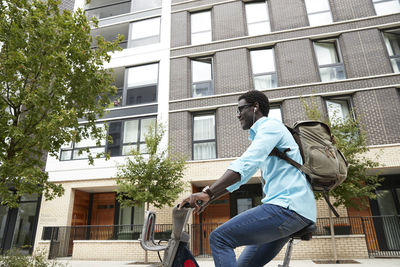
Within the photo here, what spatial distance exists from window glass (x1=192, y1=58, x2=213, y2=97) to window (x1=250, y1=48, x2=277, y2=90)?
2.49m

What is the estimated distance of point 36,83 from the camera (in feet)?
25.9

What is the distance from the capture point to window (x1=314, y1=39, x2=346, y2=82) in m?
14.3

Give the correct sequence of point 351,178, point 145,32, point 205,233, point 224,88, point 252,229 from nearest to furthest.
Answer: point 252,229, point 351,178, point 205,233, point 224,88, point 145,32

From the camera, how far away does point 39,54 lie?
25.2 feet

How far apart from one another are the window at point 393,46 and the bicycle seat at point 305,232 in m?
14.9

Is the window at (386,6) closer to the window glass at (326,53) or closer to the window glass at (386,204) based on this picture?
the window glass at (326,53)

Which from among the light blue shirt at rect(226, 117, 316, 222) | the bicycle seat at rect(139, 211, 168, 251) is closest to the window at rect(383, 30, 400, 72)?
the light blue shirt at rect(226, 117, 316, 222)

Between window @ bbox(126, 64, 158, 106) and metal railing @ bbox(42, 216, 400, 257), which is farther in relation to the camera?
window @ bbox(126, 64, 158, 106)

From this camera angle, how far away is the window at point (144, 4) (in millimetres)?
18672

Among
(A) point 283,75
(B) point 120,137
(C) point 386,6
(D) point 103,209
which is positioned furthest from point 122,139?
(C) point 386,6

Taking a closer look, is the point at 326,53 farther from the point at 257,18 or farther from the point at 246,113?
the point at 246,113

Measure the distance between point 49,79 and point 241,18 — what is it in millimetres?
11933

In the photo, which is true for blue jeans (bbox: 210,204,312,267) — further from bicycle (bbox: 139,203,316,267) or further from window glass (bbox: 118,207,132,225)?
window glass (bbox: 118,207,132,225)

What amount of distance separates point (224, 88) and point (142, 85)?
16.8 feet
